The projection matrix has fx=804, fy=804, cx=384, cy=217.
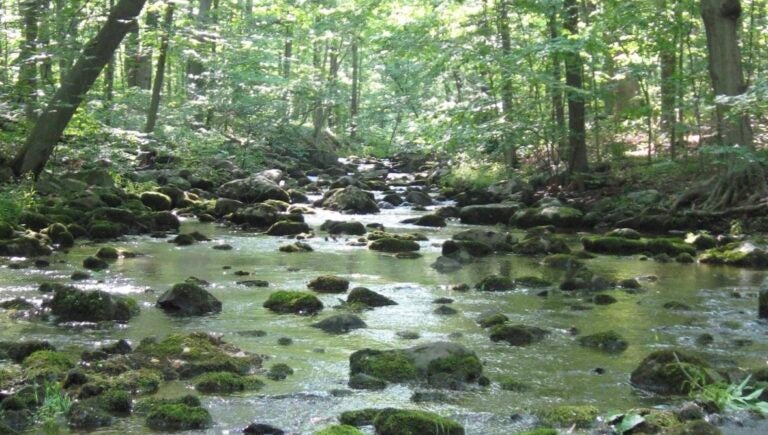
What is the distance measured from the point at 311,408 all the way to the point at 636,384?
234cm

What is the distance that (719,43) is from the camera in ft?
48.4

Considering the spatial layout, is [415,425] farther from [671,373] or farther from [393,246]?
[393,246]

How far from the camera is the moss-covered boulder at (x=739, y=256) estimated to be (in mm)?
11492

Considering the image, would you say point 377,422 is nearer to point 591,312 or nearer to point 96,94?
point 591,312

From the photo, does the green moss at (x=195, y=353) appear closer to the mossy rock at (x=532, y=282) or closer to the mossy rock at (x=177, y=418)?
the mossy rock at (x=177, y=418)

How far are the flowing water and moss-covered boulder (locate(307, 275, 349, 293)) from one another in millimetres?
221

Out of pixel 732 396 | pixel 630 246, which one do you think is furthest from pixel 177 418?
pixel 630 246

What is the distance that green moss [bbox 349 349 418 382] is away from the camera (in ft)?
19.0

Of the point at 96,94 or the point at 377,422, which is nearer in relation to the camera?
the point at 377,422

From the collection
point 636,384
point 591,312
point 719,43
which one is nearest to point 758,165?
point 719,43

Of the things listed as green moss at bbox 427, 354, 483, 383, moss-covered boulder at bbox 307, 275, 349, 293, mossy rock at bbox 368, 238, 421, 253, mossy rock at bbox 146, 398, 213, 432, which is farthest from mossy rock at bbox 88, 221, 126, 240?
mossy rock at bbox 146, 398, 213, 432

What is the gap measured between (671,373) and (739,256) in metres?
6.85

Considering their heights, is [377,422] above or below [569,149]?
below

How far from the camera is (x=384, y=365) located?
5.89 metres
